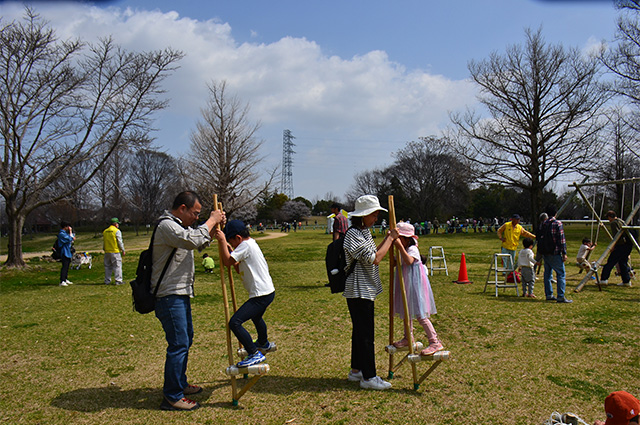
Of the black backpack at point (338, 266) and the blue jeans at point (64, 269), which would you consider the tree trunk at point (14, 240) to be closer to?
the blue jeans at point (64, 269)

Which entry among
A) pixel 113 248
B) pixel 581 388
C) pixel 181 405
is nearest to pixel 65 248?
pixel 113 248

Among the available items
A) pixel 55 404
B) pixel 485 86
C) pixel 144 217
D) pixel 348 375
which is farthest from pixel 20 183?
pixel 144 217

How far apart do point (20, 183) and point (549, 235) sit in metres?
17.9

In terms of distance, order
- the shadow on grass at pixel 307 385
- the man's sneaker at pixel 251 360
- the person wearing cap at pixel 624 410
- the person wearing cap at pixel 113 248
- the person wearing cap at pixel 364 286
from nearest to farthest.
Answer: the person wearing cap at pixel 624 410, the man's sneaker at pixel 251 360, the person wearing cap at pixel 364 286, the shadow on grass at pixel 307 385, the person wearing cap at pixel 113 248

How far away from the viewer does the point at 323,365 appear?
5602 millimetres

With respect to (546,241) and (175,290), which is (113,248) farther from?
(546,241)

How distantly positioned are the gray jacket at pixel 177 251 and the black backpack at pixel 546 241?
311 inches

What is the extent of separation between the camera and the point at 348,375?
5098 mm

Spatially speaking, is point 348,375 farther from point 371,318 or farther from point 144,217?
point 144,217

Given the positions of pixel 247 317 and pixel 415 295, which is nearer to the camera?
pixel 247 317

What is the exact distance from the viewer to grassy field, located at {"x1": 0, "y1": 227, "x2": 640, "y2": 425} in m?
4.30

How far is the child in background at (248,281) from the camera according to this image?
4.60 metres

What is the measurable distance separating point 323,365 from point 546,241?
6.43m

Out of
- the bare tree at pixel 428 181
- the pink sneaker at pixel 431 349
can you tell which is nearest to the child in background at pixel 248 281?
the pink sneaker at pixel 431 349
